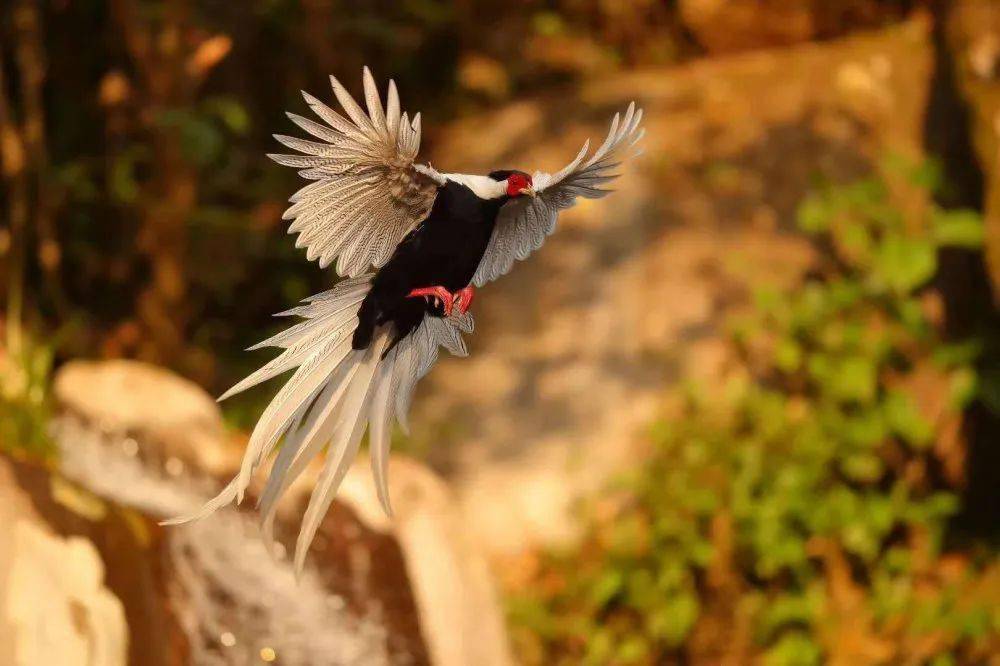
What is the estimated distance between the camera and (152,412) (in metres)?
2.61

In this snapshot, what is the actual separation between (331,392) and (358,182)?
207mm

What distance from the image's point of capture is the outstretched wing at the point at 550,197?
36.9 inches

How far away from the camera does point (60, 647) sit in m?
1.55

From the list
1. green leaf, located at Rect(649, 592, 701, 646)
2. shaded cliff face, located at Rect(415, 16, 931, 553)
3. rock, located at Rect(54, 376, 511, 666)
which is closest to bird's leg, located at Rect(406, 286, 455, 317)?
rock, located at Rect(54, 376, 511, 666)

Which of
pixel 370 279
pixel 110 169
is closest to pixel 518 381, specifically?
pixel 110 169

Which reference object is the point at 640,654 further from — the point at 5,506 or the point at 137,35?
the point at 137,35

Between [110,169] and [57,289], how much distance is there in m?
0.43

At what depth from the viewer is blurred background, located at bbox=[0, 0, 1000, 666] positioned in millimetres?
2701

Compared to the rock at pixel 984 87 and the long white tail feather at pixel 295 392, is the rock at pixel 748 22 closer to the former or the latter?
the rock at pixel 984 87

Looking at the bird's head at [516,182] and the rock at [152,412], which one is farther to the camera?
the rock at [152,412]

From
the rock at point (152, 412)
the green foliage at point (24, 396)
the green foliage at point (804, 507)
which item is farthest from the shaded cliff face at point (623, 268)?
the green foliage at point (24, 396)

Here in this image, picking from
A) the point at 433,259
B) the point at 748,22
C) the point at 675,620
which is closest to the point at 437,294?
the point at 433,259

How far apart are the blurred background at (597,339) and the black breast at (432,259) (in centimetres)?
127

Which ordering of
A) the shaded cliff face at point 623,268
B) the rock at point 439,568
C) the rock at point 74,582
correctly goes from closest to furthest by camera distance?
the rock at point 74,582 < the rock at point 439,568 < the shaded cliff face at point 623,268
